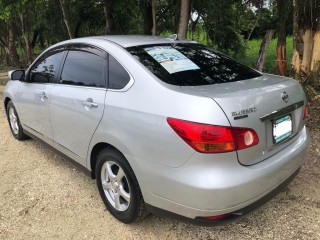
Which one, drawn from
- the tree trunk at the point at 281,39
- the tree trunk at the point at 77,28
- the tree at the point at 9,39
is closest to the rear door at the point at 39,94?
the tree trunk at the point at 281,39

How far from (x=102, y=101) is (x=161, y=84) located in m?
0.65

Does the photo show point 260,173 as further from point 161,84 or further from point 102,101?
point 102,101

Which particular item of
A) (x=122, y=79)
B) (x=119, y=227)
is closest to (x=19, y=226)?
(x=119, y=227)

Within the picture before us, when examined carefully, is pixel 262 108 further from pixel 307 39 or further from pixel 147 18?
pixel 147 18

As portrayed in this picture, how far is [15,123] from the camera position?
5480 millimetres

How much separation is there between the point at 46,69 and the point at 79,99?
1.14m

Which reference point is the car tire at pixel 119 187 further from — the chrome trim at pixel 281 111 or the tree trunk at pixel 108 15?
the tree trunk at pixel 108 15

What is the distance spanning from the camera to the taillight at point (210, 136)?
92.5 inches

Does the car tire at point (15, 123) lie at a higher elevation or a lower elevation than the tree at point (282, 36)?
lower

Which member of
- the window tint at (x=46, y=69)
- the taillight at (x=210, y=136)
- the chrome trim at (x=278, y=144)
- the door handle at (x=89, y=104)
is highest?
the window tint at (x=46, y=69)

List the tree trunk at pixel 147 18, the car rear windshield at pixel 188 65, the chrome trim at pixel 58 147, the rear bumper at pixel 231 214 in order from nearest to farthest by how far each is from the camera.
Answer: the rear bumper at pixel 231 214 < the car rear windshield at pixel 188 65 < the chrome trim at pixel 58 147 < the tree trunk at pixel 147 18

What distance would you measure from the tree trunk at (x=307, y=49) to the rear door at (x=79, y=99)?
4571 millimetres

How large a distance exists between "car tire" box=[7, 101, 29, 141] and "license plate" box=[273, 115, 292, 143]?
3868 mm

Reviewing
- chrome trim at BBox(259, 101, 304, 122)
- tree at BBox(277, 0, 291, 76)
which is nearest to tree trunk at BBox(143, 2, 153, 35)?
tree at BBox(277, 0, 291, 76)
